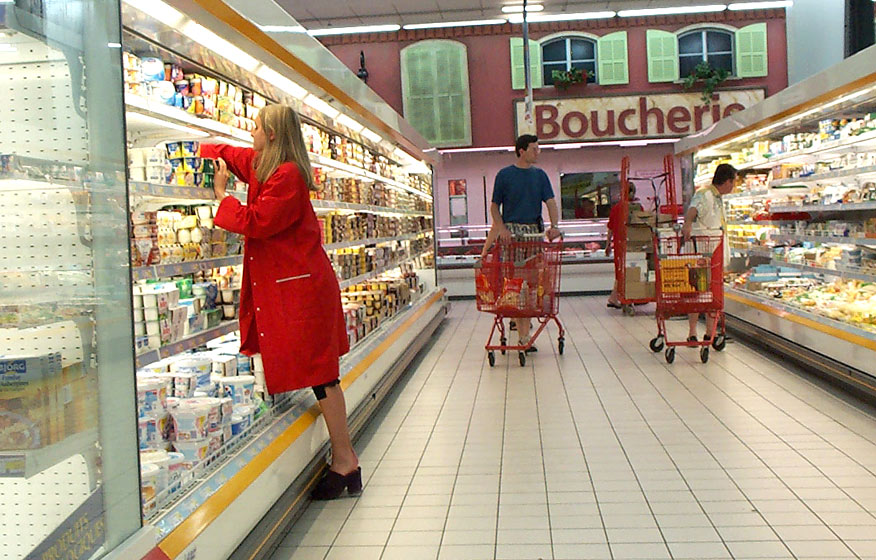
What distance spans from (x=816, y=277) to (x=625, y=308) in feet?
10.5

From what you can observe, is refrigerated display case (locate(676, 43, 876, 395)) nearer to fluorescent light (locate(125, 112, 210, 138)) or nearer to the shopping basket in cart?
the shopping basket in cart

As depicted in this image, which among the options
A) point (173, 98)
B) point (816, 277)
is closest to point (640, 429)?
point (173, 98)

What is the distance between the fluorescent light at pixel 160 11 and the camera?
284 cm

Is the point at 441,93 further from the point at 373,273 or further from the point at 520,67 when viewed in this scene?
the point at 373,273

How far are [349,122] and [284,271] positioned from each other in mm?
2926

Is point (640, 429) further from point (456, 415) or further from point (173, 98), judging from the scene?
point (173, 98)

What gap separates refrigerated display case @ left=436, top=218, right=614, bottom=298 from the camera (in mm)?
13438

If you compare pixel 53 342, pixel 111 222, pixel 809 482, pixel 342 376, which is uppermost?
pixel 111 222

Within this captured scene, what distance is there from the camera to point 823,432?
4.80 metres

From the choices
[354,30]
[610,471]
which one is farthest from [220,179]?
[354,30]

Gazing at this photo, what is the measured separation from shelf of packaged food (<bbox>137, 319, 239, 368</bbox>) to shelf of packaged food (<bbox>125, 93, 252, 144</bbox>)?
793mm

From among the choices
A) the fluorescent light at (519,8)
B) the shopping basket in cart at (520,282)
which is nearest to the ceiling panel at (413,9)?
the fluorescent light at (519,8)

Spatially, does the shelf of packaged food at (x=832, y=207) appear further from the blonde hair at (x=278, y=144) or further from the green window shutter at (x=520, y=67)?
the green window shutter at (x=520, y=67)

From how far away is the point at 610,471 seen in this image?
422 centimetres
